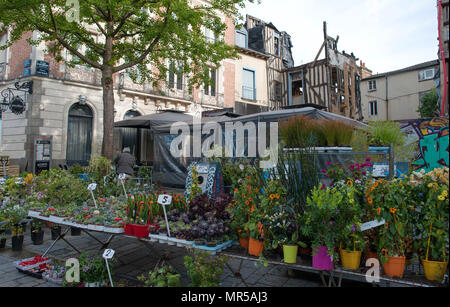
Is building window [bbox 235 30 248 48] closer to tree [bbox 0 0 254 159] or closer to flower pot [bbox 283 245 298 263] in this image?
tree [bbox 0 0 254 159]

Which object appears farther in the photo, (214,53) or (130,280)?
(214,53)

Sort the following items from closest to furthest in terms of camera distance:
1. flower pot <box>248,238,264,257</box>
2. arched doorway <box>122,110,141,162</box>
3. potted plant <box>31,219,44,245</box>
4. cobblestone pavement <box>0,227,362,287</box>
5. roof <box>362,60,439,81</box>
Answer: flower pot <box>248,238,264,257</box> < cobblestone pavement <box>0,227,362,287</box> < potted plant <box>31,219,44,245</box> < arched doorway <box>122,110,141,162</box> < roof <box>362,60,439,81</box>

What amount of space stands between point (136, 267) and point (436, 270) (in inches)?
125

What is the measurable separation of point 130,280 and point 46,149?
9.48 metres

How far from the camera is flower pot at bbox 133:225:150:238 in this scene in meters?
3.09

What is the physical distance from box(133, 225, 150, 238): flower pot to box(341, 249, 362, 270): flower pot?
1852mm

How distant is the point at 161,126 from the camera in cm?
1059

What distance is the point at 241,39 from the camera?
2142 centimetres

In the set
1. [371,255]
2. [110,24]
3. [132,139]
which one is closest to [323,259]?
[371,255]

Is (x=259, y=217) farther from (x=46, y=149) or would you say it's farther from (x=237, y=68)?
(x=237, y=68)

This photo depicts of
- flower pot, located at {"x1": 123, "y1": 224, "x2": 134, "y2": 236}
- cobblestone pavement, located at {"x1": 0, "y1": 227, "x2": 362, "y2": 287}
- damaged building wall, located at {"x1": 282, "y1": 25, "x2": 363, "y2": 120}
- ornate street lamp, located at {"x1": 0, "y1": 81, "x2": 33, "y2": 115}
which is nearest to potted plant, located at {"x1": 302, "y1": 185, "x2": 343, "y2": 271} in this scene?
cobblestone pavement, located at {"x1": 0, "y1": 227, "x2": 362, "y2": 287}

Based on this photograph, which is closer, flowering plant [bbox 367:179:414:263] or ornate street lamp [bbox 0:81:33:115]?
flowering plant [bbox 367:179:414:263]

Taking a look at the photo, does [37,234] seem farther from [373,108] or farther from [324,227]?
[373,108]
